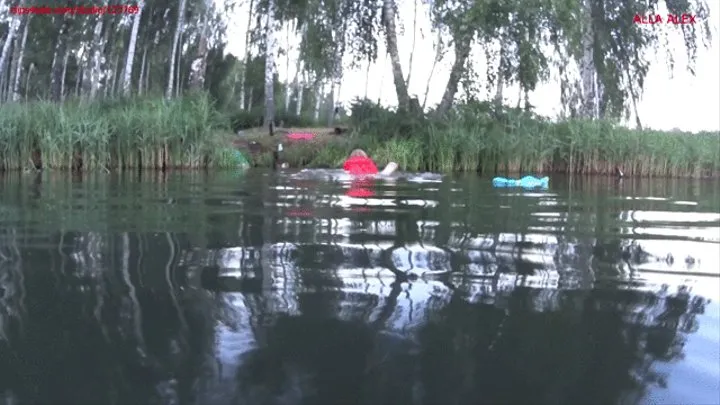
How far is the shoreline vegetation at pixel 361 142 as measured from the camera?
14.2 metres

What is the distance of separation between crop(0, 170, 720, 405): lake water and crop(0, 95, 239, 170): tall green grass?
7.50 meters

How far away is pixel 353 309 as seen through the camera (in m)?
3.54

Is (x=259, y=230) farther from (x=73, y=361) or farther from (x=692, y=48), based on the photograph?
(x=692, y=48)

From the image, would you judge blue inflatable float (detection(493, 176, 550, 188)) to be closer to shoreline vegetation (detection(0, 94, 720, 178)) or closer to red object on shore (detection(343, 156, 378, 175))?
red object on shore (detection(343, 156, 378, 175))

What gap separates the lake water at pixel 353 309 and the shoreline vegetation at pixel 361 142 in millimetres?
7599

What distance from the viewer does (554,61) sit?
79.7 feet

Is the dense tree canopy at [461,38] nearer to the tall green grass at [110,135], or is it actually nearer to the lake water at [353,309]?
the tall green grass at [110,135]

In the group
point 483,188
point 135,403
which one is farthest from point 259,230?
point 483,188

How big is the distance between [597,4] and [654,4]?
1687 millimetres

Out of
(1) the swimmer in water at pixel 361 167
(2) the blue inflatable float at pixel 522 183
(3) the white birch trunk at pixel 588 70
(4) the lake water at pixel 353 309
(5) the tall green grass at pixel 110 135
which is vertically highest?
(3) the white birch trunk at pixel 588 70

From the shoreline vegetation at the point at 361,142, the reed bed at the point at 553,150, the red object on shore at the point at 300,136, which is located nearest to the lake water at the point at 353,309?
the shoreline vegetation at the point at 361,142

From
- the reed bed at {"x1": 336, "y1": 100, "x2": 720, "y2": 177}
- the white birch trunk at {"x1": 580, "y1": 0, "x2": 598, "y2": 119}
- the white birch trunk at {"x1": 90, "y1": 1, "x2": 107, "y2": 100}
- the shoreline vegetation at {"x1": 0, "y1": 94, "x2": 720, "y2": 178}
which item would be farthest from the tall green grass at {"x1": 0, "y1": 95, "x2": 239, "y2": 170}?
the white birch trunk at {"x1": 580, "y1": 0, "x2": 598, "y2": 119}

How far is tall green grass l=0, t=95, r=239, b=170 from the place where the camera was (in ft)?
46.0

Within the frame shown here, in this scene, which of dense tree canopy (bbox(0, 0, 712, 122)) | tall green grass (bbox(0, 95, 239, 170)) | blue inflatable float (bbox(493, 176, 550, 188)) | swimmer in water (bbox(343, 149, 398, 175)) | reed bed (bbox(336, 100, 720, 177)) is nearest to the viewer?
blue inflatable float (bbox(493, 176, 550, 188))
